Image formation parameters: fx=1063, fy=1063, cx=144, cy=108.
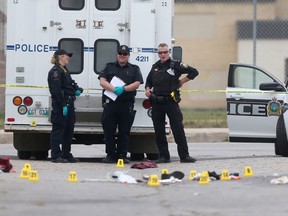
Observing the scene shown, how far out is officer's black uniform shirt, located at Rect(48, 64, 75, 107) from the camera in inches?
629

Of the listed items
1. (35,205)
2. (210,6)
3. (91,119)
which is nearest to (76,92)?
(91,119)

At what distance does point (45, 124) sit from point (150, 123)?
5.45 ft

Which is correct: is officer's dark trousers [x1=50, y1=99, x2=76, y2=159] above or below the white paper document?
below

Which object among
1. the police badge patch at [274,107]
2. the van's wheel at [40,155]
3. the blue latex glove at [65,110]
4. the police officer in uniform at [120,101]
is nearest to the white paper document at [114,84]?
the police officer in uniform at [120,101]

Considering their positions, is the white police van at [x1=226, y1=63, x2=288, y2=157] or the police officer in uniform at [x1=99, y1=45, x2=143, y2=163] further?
the white police van at [x1=226, y1=63, x2=288, y2=157]

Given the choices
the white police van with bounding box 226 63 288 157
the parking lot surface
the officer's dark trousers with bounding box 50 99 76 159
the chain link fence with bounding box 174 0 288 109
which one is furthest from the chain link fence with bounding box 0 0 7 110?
the parking lot surface

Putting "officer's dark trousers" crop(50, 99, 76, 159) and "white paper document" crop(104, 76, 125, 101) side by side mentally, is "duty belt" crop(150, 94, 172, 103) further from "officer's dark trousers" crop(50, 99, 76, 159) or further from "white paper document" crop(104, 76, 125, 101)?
"officer's dark trousers" crop(50, 99, 76, 159)

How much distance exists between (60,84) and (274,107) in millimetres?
4065

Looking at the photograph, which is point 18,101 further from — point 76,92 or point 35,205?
point 35,205

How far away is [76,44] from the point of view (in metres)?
16.9

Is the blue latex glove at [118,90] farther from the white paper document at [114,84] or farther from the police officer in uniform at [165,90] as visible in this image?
the police officer in uniform at [165,90]

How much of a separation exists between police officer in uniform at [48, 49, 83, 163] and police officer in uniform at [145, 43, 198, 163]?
116 cm

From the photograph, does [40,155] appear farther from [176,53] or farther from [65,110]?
[176,53]

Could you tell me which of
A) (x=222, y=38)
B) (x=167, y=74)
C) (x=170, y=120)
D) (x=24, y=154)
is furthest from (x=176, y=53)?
(x=222, y=38)
